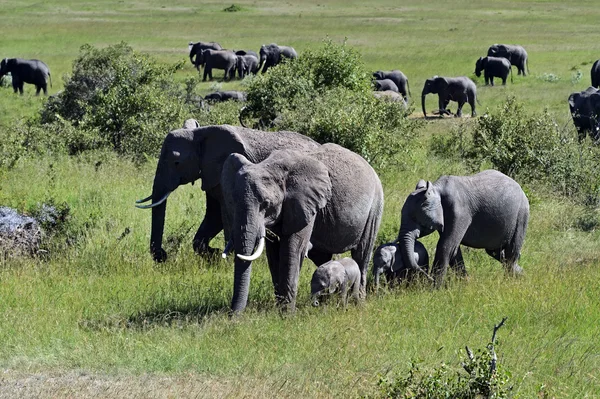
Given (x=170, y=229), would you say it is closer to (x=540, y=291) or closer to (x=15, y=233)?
(x=15, y=233)

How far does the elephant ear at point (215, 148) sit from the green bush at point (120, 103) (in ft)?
23.8

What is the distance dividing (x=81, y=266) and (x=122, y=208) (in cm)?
255

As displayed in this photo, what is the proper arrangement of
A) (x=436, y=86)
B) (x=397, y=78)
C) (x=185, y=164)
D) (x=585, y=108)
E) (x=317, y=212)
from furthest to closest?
(x=397, y=78), (x=436, y=86), (x=585, y=108), (x=185, y=164), (x=317, y=212)

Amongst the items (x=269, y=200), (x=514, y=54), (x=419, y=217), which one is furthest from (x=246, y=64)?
(x=269, y=200)

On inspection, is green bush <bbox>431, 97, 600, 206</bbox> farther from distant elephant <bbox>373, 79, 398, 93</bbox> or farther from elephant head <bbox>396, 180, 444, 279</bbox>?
distant elephant <bbox>373, 79, 398, 93</bbox>

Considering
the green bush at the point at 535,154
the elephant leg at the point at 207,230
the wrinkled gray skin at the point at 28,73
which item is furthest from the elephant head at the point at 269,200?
the wrinkled gray skin at the point at 28,73

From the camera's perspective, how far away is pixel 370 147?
16891 mm

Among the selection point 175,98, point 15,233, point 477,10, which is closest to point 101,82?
point 175,98

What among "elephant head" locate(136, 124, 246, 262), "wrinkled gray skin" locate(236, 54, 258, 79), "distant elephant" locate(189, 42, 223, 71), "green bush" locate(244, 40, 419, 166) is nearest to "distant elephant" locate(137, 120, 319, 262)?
"elephant head" locate(136, 124, 246, 262)

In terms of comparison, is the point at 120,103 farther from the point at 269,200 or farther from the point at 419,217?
the point at 269,200

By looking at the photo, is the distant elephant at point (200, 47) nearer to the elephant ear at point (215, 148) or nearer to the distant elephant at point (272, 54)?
the distant elephant at point (272, 54)

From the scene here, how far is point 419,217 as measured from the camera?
10.9m

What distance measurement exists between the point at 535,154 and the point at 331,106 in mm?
3688

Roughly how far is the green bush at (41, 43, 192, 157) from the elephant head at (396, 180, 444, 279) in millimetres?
9396
